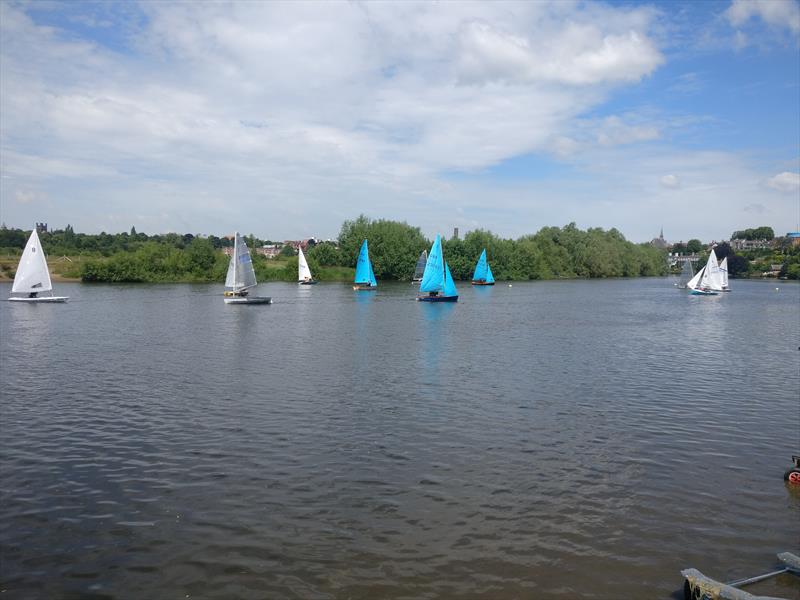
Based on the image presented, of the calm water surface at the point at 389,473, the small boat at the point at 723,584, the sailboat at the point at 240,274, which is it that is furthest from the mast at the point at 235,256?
the small boat at the point at 723,584

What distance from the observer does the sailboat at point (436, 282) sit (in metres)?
64.1

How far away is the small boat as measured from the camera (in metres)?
8.98

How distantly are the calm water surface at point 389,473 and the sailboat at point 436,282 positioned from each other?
32.2m

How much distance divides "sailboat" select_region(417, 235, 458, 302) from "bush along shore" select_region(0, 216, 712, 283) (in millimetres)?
63972

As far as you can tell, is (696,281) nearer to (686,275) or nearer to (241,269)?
(686,275)

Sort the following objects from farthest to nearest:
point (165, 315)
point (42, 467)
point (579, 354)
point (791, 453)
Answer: point (165, 315) < point (579, 354) < point (791, 453) < point (42, 467)

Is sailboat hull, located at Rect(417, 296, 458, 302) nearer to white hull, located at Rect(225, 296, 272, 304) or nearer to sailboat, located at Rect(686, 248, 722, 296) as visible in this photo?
white hull, located at Rect(225, 296, 272, 304)

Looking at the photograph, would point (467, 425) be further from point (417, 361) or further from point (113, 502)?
point (417, 361)

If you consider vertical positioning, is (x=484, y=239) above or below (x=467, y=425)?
above

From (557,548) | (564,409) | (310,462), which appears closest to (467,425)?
(564,409)

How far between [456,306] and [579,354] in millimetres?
32641

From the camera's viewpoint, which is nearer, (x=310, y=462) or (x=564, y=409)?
(x=310, y=462)

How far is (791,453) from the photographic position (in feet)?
54.6

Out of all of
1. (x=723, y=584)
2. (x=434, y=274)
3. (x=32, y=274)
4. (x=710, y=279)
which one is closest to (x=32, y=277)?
(x=32, y=274)
